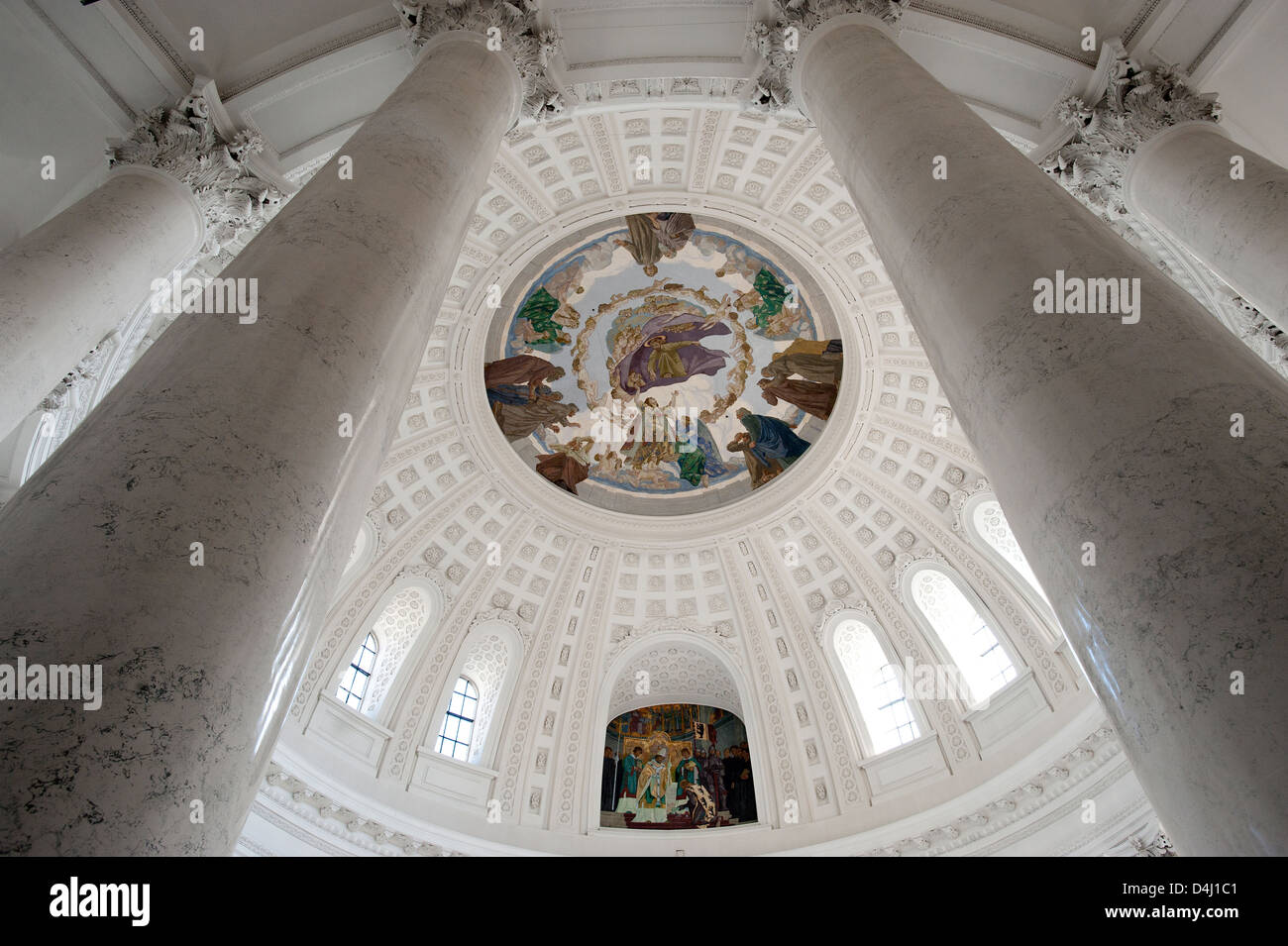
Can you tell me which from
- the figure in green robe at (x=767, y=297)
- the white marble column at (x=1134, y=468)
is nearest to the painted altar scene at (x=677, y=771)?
the figure in green robe at (x=767, y=297)

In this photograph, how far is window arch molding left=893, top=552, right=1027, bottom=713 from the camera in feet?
57.5

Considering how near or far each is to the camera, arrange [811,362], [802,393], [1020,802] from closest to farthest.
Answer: [1020,802] < [811,362] < [802,393]

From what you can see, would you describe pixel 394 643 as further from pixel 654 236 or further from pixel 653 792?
pixel 654 236

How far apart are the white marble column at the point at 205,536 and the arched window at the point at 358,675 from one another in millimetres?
15224

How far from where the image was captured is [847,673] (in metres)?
19.7

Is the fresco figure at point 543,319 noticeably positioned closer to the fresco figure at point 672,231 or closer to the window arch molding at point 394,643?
the fresco figure at point 672,231

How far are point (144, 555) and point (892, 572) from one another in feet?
62.7

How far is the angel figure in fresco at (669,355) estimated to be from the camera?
68.3 feet

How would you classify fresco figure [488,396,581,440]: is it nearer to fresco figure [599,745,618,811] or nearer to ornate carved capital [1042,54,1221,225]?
fresco figure [599,745,618,811]

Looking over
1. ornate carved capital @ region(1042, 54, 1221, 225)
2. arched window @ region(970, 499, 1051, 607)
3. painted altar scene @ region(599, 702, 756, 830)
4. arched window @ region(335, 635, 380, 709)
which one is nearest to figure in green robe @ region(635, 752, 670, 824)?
painted altar scene @ region(599, 702, 756, 830)

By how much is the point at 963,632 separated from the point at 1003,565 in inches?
76.1

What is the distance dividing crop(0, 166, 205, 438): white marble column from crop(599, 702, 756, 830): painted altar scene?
1602 cm

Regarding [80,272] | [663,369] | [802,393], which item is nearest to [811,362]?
[802,393]
